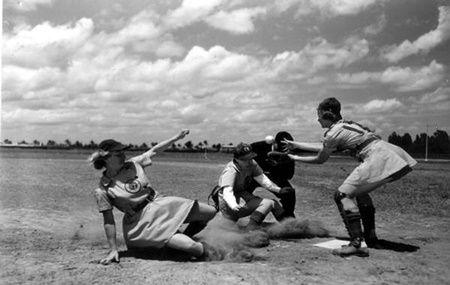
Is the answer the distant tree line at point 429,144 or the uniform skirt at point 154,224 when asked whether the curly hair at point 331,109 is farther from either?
the distant tree line at point 429,144

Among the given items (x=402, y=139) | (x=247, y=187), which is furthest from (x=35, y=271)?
(x=402, y=139)

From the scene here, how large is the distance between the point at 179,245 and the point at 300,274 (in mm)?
1352

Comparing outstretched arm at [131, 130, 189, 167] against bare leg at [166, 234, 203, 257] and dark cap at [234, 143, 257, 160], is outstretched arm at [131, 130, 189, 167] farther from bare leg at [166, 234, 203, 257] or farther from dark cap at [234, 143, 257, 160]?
bare leg at [166, 234, 203, 257]

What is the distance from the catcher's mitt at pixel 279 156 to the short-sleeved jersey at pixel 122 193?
2.06 m

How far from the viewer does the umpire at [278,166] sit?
24.6 feet

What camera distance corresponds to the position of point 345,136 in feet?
19.5

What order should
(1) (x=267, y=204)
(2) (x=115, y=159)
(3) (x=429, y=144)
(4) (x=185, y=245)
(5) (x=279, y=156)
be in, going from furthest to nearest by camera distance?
1. (3) (x=429, y=144)
2. (5) (x=279, y=156)
3. (1) (x=267, y=204)
4. (2) (x=115, y=159)
5. (4) (x=185, y=245)

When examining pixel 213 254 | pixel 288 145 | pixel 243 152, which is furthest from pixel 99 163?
pixel 288 145

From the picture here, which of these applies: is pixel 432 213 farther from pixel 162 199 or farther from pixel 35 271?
pixel 35 271

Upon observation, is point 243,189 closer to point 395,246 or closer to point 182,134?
point 182,134

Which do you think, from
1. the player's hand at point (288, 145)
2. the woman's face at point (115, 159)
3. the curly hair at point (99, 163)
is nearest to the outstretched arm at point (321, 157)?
the player's hand at point (288, 145)

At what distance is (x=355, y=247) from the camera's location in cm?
566

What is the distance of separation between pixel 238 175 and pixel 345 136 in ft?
5.35

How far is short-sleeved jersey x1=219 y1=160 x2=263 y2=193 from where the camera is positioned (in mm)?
6629
